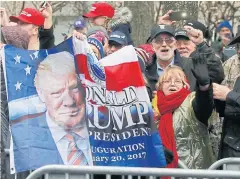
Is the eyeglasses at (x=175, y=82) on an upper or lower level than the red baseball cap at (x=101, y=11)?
lower

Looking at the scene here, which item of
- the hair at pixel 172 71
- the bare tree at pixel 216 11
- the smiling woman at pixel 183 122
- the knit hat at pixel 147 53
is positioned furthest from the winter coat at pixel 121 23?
the bare tree at pixel 216 11

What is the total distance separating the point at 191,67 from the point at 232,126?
0.65 m

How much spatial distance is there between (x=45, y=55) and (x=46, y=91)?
29cm

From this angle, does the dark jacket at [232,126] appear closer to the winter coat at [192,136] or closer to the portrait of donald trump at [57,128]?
the winter coat at [192,136]

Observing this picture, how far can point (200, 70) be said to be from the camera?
21.5 feet

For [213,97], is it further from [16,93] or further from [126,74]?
[16,93]

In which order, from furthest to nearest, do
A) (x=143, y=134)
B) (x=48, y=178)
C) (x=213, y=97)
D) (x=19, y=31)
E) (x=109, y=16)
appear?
(x=109, y=16) → (x=19, y=31) → (x=213, y=97) → (x=143, y=134) → (x=48, y=178)

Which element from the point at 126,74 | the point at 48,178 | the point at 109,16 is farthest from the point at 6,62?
the point at 109,16

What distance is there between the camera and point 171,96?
711cm

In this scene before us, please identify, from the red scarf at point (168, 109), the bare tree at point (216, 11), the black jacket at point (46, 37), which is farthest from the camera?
the bare tree at point (216, 11)

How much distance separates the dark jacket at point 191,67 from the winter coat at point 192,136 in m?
0.31

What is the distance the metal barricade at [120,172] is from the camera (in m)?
5.15

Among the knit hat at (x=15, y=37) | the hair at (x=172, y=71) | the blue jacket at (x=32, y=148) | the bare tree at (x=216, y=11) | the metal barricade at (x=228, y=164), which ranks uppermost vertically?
the bare tree at (x=216, y=11)

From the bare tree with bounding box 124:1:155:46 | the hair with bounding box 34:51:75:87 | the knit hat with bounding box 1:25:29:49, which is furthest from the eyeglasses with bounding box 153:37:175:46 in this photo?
the bare tree with bounding box 124:1:155:46
